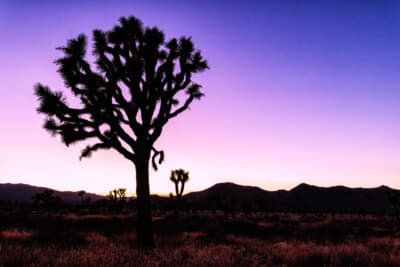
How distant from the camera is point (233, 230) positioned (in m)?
16.2

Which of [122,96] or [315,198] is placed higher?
[122,96]

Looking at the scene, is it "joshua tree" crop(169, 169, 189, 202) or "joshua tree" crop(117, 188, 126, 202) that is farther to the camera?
"joshua tree" crop(117, 188, 126, 202)

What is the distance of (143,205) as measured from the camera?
29.5 ft

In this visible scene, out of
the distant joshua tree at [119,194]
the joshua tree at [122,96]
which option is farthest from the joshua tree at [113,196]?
the joshua tree at [122,96]

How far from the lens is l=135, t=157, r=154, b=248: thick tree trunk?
28.6 ft

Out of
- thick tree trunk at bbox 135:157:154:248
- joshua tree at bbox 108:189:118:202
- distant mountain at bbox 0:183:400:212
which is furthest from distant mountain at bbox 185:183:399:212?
thick tree trunk at bbox 135:157:154:248

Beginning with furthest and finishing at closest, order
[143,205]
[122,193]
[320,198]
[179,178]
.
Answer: [320,198] < [122,193] < [179,178] < [143,205]

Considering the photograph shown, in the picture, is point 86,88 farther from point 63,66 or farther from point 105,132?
point 105,132

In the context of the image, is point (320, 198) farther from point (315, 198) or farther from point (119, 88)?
point (119, 88)

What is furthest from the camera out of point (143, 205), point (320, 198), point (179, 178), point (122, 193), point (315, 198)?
point (320, 198)

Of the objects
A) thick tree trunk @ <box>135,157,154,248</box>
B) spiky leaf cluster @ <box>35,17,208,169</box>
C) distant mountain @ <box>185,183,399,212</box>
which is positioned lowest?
distant mountain @ <box>185,183,399,212</box>

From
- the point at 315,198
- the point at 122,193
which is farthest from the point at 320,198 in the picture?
the point at 122,193

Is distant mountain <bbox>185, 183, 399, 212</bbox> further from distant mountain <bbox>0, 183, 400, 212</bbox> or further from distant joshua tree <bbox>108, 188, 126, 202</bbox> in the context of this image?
distant joshua tree <bbox>108, 188, 126, 202</bbox>

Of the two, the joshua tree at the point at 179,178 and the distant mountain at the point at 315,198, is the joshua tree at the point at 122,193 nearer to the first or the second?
the joshua tree at the point at 179,178
